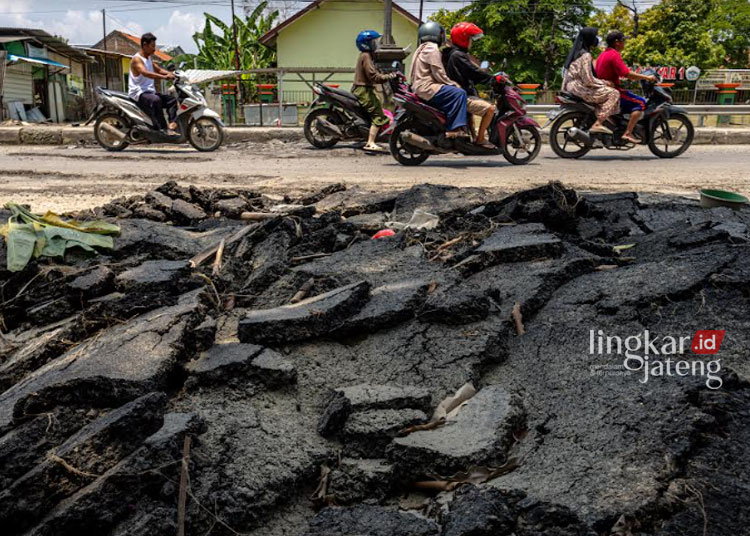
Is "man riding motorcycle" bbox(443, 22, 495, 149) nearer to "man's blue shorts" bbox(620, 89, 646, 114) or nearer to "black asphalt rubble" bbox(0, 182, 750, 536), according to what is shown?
"man's blue shorts" bbox(620, 89, 646, 114)

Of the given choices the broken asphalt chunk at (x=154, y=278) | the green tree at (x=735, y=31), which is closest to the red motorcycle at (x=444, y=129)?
the broken asphalt chunk at (x=154, y=278)

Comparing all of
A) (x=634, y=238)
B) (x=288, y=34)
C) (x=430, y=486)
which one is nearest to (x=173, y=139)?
(x=634, y=238)

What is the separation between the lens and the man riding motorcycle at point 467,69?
26.4ft


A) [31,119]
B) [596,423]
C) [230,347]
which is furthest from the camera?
[31,119]

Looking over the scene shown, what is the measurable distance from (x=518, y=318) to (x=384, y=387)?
31.1 inches

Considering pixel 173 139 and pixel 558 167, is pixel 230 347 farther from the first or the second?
pixel 173 139

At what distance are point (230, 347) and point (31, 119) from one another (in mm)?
24375

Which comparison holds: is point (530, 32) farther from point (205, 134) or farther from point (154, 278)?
point (154, 278)

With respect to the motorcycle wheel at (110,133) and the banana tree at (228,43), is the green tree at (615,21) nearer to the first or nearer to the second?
the banana tree at (228,43)

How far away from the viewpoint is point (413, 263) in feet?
11.5

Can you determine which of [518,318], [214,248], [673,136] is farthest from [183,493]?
[673,136]

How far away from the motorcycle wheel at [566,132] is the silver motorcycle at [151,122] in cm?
514

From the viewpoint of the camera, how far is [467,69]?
8141 millimetres

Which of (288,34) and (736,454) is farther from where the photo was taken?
(288,34)
